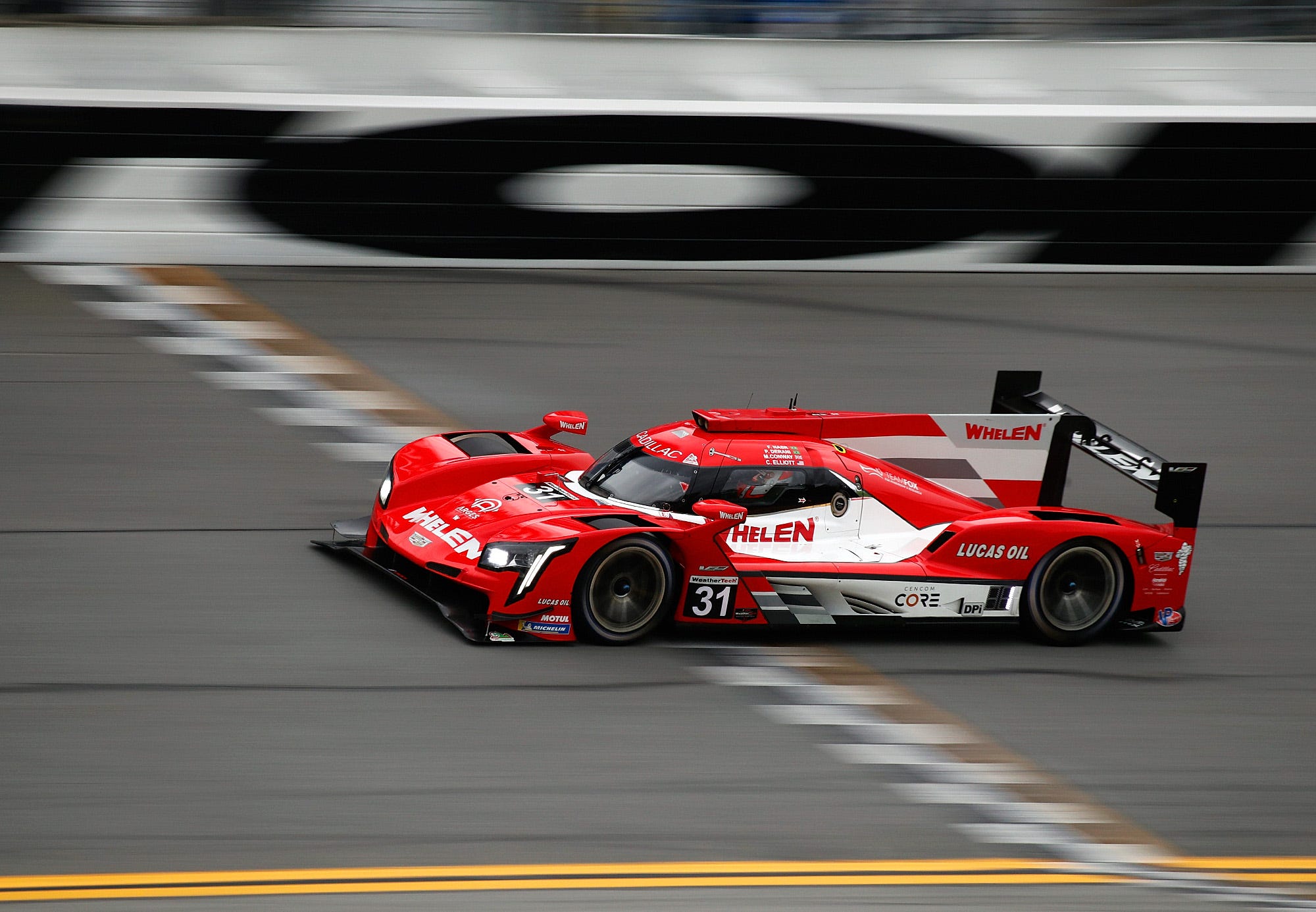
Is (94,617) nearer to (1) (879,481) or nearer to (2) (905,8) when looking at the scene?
(1) (879,481)

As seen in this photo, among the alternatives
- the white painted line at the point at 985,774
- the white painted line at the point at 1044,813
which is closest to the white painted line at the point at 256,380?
the white painted line at the point at 985,774

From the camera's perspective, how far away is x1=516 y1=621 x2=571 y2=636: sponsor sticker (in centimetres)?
734

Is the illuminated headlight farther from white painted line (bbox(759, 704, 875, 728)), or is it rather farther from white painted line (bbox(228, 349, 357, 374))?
white painted line (bbox(228, 349, 357, 374))

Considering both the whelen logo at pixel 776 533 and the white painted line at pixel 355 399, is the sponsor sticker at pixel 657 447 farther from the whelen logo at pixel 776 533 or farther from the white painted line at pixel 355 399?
the white painted line at pixel 355 399

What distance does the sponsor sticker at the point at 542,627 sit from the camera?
7336mm

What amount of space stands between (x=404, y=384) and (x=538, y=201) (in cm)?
327

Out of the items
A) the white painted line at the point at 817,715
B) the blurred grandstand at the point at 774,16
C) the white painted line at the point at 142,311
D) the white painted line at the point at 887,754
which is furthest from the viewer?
the blurred grandstand at the point at 774,16

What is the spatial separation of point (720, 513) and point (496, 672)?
1.35 meters

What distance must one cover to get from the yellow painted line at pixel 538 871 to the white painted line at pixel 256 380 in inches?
284

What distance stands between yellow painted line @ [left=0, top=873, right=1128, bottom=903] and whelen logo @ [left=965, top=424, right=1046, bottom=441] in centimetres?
356

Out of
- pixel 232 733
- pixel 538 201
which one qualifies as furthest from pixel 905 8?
pixel 232 733

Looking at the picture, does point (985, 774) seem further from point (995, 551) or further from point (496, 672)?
point (496, 672)

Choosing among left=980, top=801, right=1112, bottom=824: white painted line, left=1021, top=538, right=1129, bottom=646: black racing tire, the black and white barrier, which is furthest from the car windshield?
the black and white barrier

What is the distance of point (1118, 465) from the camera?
8547mm
